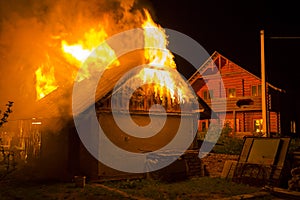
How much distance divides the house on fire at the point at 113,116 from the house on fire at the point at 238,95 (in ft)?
51.4

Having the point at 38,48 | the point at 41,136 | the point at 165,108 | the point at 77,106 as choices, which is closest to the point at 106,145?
the point at 77,106

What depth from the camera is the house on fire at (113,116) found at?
15023 millimetres

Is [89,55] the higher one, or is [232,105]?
[89,55]

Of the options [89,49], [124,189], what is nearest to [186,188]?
[124,189]

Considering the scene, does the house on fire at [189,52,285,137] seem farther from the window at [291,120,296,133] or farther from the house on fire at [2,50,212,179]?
the house on fire at [2,50,212,179]

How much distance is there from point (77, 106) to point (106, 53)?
7788 millimetres

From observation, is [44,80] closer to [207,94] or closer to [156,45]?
[156,45]

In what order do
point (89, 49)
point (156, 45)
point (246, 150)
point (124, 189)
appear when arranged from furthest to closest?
point (89, 49) → point (156, 45) → point (246, 150) → point (124, 189)

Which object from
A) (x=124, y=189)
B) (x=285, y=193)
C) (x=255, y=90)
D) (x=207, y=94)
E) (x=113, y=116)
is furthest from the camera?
(x=207, y=94)

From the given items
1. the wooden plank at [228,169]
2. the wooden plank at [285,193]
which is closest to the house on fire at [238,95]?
the wooden plank at [228,169]

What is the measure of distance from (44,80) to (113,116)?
43.2ft

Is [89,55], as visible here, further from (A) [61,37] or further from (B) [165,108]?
(B) [165,108]

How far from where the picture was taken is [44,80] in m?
26.4

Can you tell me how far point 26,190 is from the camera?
41.7 feet
